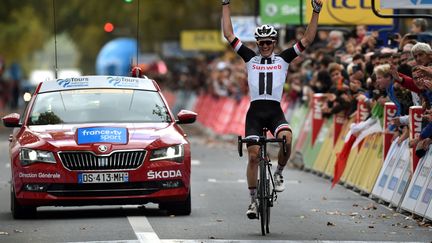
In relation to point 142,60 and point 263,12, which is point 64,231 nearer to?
point 263,12

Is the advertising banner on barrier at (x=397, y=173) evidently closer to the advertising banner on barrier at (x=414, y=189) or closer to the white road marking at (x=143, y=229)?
the advertising banner on barrier at (x=414, y=189)

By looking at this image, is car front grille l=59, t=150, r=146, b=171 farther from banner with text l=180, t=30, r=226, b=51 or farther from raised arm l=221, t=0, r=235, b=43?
banner with text l=180, t=30, r=226, b=51

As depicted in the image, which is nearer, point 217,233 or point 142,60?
point 217,233

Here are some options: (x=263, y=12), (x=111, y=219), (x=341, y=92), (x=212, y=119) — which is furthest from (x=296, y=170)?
(x=212, y=119)

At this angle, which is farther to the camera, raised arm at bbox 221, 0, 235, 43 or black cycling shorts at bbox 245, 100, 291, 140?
raised arm at bbox 221, 0, 235, 43

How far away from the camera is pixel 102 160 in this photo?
15.0 metres

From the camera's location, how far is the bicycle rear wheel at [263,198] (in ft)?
44.0

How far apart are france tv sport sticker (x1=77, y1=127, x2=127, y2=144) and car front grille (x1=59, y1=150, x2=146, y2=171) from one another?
15 centimetres

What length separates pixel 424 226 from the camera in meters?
14.7

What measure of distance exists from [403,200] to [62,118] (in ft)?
12.9

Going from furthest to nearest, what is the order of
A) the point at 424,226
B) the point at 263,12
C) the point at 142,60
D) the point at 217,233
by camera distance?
the point at 142,60, the point at 263,12, the point at 424,226, the point at 217,233

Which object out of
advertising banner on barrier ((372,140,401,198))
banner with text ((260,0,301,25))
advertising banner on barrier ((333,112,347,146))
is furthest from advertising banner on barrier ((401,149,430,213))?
banner with text ((260,0,301,25))

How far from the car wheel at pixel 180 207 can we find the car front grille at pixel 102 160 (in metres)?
0.77

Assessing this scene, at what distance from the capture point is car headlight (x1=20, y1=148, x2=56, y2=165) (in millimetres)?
14937
